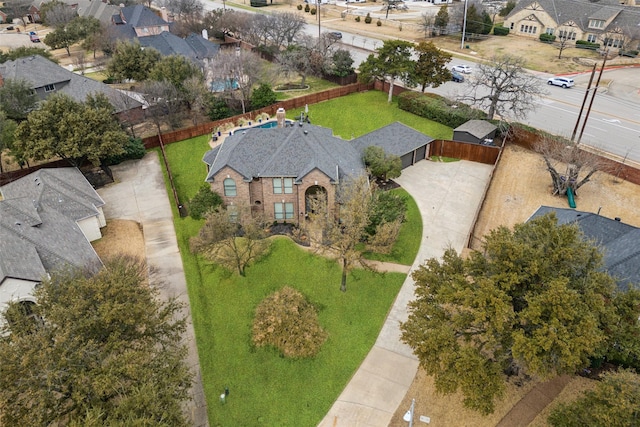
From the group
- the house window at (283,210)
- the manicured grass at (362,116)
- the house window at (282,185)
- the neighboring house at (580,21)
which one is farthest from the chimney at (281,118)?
the neighboring house at (580,21)

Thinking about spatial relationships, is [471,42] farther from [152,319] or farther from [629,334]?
[152,319]

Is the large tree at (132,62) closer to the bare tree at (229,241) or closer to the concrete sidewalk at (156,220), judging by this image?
the concrete sidewalk at (156,220)

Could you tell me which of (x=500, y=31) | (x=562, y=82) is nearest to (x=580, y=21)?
(x=500, y=31)

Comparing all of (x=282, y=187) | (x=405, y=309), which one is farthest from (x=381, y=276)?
(x=282, y=187)

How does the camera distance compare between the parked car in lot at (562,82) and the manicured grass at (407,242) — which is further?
the parked car in lot at (562,82)

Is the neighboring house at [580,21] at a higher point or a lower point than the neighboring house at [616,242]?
→ higher

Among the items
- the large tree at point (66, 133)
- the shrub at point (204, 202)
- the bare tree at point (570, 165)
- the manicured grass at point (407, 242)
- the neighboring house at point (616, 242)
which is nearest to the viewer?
the neighboring house at point (616, 242)
